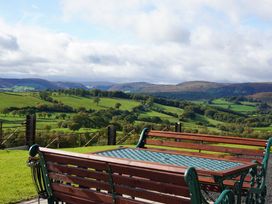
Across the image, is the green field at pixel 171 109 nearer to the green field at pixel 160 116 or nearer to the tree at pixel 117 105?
the green field at pixel 160 116

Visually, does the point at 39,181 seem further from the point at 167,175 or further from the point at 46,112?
the point at 46,112

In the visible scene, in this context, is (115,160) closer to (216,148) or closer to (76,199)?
(76,199)

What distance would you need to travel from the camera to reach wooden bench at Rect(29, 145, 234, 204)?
9.71 feet

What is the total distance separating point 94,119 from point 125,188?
37.4m

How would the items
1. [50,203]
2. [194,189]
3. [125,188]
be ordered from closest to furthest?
[194,189], [125,188], [50,203]

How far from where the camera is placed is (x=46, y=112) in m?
59.9

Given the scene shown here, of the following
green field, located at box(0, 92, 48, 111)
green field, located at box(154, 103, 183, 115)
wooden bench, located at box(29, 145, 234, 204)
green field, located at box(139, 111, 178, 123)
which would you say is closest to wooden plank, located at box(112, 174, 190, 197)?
wooden bench, located at box(29, 145, 234, 204)

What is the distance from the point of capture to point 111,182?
345 centimetres

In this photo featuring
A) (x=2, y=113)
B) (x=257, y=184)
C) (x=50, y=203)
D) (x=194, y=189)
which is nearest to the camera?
(x=194, y=189)

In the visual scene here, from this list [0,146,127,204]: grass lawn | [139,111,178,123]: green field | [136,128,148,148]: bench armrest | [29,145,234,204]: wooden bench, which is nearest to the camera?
[29,145,234,204]: wooden bench

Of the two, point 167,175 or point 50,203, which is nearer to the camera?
point 167,175

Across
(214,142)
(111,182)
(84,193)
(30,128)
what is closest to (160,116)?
(30,128)

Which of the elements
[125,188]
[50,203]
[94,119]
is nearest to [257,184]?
[125,188]

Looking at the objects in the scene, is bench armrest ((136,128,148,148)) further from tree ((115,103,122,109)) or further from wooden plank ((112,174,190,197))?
tree ((115,103,122,109))
